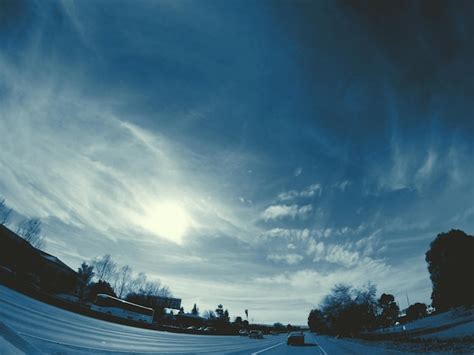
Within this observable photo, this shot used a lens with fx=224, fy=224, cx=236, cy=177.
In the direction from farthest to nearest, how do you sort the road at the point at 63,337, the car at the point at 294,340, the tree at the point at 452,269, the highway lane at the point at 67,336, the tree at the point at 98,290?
the tree at the point at 98,290, the tree at the point at 452,269, the car at the point at 294,340, the highway lane at the point at 67,336, the road at the point at 63,337

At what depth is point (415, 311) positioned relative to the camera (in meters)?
98.8

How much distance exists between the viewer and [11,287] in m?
22.2

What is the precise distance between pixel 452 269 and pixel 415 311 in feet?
242

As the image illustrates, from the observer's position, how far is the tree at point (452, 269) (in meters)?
44.8

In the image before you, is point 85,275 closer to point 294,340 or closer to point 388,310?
point 294,340

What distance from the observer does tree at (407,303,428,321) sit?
95363 mm

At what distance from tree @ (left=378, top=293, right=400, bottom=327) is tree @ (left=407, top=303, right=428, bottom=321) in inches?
188

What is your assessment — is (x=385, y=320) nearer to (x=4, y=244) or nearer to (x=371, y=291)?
(x=371, y=291)

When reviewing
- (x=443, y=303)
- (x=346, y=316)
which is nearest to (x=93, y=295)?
(x=346, y=316)

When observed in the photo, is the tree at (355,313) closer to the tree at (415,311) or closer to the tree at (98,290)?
the tree at (415,311)

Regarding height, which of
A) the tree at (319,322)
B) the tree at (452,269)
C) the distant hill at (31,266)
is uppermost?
the tree at (452,269)

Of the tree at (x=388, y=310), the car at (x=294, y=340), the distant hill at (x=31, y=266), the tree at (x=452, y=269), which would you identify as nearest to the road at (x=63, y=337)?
the distant hill at (x=31, y=266)

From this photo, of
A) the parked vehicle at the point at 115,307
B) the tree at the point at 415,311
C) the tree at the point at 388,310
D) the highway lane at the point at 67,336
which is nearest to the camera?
the highway lane at the point at 67,336

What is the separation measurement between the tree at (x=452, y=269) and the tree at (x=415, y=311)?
59529 millimetres
